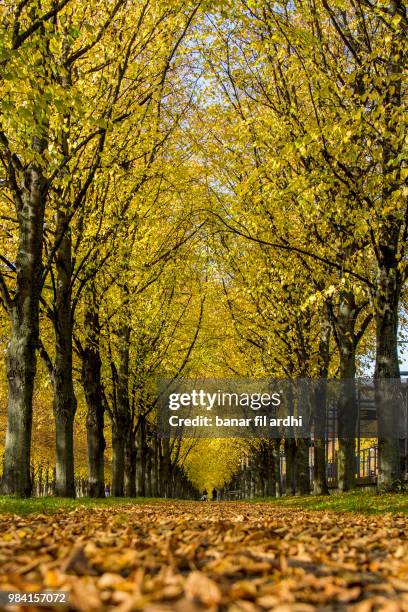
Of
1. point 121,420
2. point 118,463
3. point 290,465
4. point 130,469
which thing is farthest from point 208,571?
point 290,465

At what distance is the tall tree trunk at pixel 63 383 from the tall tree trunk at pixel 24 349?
Result: 313cm

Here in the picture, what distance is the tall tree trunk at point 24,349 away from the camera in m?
12.0

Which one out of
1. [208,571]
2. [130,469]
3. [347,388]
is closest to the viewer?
[208,571]

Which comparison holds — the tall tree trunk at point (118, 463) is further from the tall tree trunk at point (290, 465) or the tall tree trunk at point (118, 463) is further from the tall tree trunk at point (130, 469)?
the tall tree trunk at point (290, 465)

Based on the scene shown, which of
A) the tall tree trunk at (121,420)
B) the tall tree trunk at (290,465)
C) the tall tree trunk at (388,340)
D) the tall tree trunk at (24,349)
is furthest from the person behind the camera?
the tall tree trunk at (290,465)

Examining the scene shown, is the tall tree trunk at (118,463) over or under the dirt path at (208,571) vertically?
under

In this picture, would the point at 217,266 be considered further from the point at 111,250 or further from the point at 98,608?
the point at 98,608

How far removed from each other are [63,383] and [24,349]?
4.09 m

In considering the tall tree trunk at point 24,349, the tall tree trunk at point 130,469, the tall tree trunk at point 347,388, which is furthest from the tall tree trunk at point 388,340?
the tall tree trunk at point 130,469

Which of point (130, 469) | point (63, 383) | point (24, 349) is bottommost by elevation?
point (130, 469)

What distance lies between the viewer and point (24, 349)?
1228 centimetres

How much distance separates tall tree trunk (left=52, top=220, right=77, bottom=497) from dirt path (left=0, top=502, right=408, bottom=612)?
11424mm

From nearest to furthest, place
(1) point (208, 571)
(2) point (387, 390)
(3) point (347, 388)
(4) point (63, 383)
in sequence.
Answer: (1) point (208, 571)
(2) point (387, 390)
(4) point (63, 383)
(3) point (347, 388)

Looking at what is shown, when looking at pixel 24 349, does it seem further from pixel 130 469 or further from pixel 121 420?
pixel 130 469
